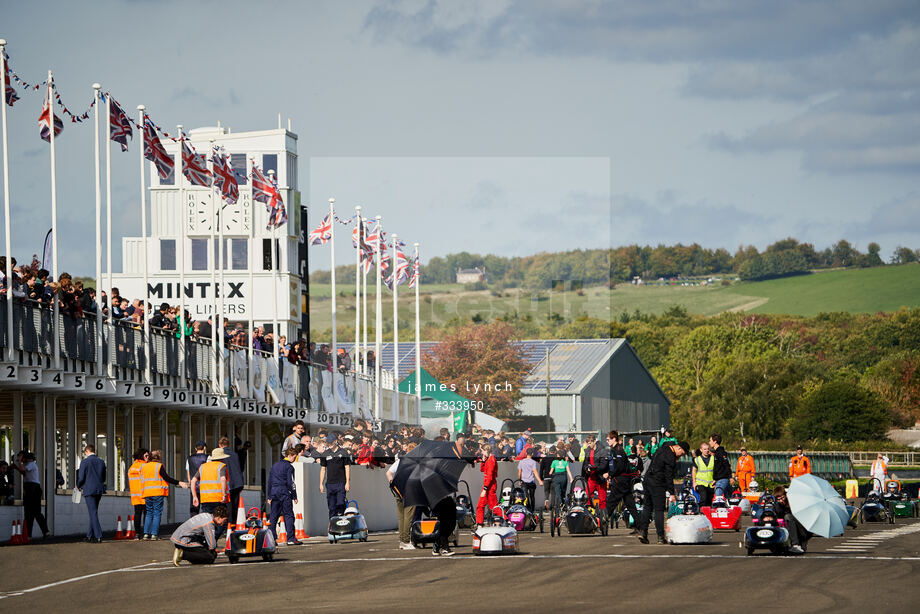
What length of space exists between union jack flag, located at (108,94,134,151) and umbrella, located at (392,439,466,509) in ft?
52.2

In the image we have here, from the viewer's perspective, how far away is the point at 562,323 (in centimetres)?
5009

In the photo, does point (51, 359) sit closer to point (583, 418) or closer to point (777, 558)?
point (777, 558)

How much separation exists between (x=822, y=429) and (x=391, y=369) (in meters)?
61.0

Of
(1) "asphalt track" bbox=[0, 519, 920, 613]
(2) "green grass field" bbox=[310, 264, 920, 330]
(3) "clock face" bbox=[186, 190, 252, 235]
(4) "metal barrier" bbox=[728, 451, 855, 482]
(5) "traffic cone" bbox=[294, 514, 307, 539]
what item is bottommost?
(4) "metal barrier" bbox=[728, 451, 855, 482]

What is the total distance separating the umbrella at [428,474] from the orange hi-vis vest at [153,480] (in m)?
6.50

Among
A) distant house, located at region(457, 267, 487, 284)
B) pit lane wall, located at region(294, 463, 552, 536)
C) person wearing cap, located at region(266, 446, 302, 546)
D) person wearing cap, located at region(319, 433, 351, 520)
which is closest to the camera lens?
person wearing cap, located at region(266, 446, 302, 546)

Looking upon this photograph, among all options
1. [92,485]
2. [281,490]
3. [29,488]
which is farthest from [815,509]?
[29,488]

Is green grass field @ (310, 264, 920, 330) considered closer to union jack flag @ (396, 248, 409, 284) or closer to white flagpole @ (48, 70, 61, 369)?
union jack flag @ (396, 248, 409, 284)

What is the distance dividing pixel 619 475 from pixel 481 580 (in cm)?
975

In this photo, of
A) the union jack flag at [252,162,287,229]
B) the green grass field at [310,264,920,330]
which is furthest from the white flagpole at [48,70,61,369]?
the green grass field at [310,264,920,330]

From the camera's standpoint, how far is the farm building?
159ft

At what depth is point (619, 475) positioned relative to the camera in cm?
2761

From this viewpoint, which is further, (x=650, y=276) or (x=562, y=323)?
(x=650, y=276)

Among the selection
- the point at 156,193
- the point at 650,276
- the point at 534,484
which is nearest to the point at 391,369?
the point at 156,193
